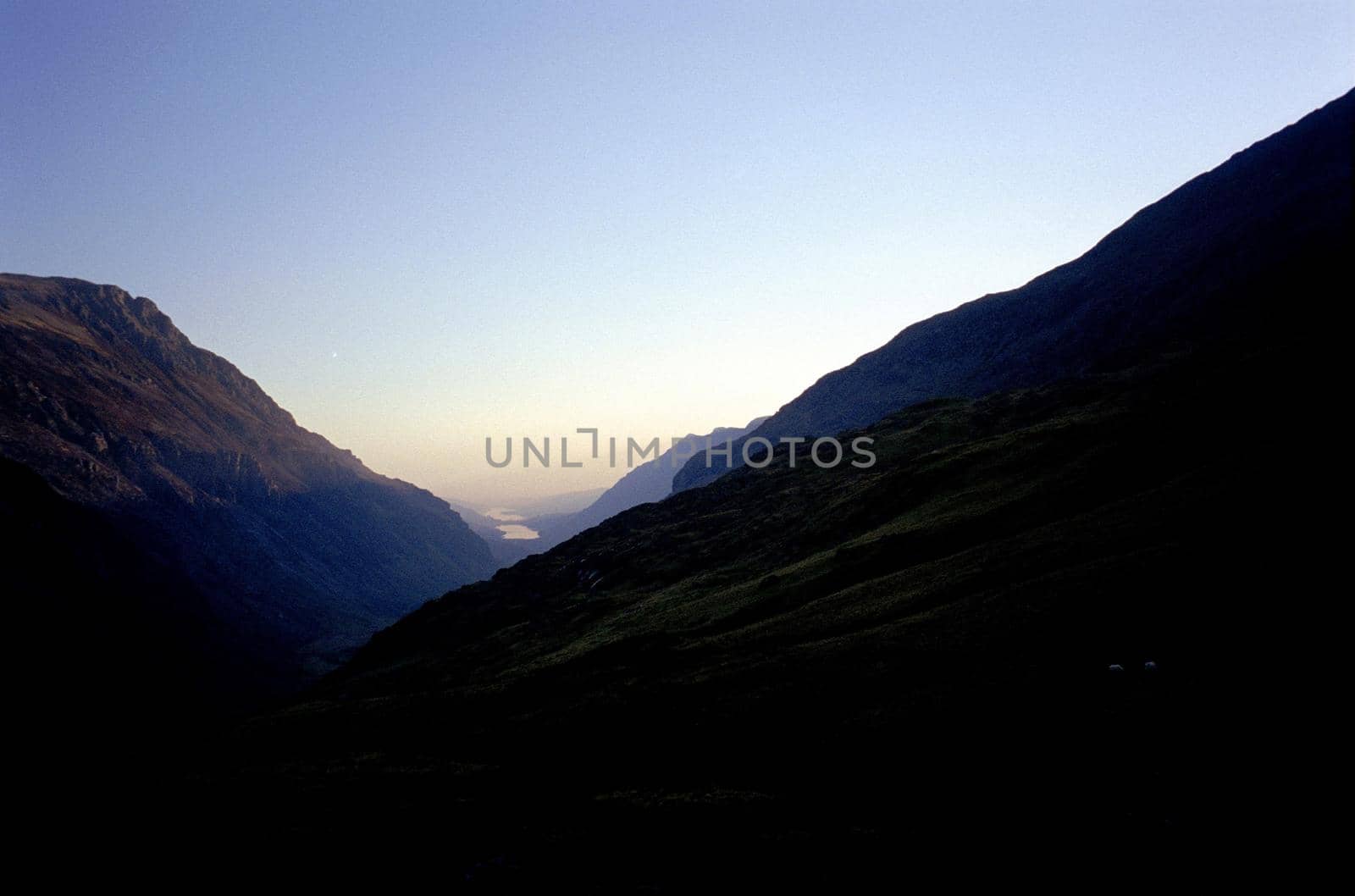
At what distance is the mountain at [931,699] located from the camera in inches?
1043

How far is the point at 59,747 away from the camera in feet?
308

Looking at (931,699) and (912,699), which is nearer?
(931,699)

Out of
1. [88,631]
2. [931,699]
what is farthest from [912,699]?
[88,631]

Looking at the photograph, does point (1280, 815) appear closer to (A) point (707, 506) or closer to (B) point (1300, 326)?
(B) point (1300, 326)

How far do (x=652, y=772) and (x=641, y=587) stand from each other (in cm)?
7825

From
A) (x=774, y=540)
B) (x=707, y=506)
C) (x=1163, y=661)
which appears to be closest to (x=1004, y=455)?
(x=774, y=540)

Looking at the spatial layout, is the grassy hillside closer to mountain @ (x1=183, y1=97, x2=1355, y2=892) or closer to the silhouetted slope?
mountain @ (x1=183, y1=97, x2=1355, y2=892)

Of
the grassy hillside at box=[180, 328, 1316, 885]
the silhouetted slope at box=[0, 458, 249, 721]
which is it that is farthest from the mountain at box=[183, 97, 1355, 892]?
the silhouetted slope at box=[0, 458, 249, 721]

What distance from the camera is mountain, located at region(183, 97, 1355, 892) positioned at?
2648cm

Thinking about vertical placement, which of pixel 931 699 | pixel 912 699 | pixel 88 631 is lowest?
pixel 88 631

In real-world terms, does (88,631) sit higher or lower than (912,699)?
lower

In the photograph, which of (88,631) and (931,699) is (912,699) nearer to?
(931,699)

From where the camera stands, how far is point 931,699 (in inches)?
1374

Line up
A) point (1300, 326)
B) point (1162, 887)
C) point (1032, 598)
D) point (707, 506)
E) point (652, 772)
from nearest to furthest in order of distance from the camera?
1. point (1162, 887)
2. point (652, 772)
3. point (1032, 598)
4. point (1300, 326)
5. point (707, 506)
